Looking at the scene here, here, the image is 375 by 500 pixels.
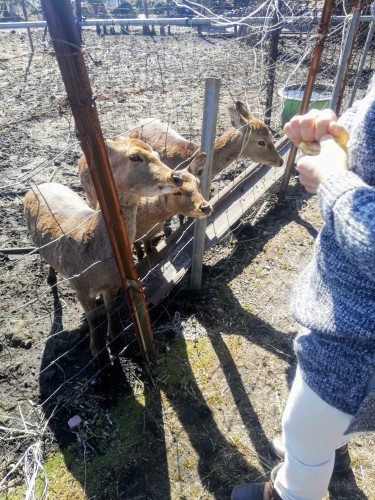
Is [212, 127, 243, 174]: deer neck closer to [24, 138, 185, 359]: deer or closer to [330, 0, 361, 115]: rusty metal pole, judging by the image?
[330, 0, 361, 115]: rusty metal pole

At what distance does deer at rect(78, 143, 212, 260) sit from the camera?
10.7 ft

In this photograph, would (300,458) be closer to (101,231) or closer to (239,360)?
(239,360)

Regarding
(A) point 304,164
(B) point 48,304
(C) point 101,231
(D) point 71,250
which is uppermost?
(A) point 304,164

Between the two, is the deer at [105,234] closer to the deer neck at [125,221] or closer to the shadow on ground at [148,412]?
the deer neck at [125,221]

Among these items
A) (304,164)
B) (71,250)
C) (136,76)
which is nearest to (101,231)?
(71,250)

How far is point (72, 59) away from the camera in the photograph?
5.62 feet

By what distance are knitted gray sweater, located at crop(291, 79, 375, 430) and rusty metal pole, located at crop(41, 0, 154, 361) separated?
1.11m

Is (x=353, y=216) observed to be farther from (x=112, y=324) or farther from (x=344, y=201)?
(x=112, y=324)

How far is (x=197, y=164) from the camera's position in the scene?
10.9ft

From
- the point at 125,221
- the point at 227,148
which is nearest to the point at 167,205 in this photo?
the point at 125,221

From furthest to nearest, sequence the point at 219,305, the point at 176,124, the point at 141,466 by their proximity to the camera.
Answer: the point at 176,124
the point at 219,305
the point at 141,466

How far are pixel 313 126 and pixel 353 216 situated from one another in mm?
559

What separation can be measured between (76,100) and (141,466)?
215 centimetres

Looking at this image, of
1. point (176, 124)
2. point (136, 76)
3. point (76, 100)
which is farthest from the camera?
point (136, 76)
